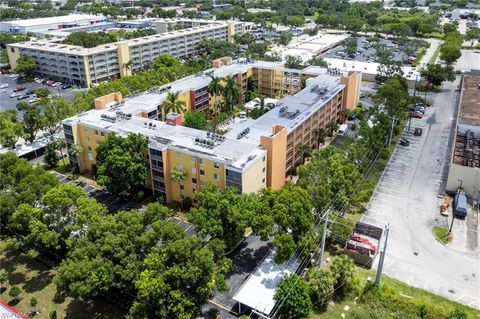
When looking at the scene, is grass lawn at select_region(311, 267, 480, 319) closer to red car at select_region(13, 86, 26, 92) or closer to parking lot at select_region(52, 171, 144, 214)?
parking lot at select_region(52, 171, 144, 214)

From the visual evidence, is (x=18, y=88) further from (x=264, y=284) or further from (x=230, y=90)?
(x=264, y=284)

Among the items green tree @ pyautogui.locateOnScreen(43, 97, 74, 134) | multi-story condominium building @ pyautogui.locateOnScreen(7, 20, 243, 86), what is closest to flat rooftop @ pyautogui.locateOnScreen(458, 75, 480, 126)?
green tree @ pyautogui.locateOnScreen(43, 97, 74, 134)

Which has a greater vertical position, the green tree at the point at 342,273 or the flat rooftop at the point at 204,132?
the flat rooftop at the point at 204,132

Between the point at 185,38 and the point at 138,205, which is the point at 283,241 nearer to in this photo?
the point at 138,205

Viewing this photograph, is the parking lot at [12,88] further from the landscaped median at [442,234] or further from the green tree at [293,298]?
the landscaped median at [442,234]

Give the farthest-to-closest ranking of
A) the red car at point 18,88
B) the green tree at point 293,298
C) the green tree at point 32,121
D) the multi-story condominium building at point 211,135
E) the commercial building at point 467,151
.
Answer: the red car at point 18,88 → the green tree at point 32,121 → the commercial building at point 467,151 → the multi-story condominium building at point 211,135 → the green tree at point 293,298

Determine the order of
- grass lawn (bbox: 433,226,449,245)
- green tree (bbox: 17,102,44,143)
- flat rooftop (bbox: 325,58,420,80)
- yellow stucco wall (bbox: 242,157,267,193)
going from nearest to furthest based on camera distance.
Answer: grass lawn (bbox: 433,226,449,245)
yellow stucco wall (bbox: 242,157,267,193)
green tree (bbox: 17,102,44,143)
flat rooftop (bbox: 325,58,420,80)

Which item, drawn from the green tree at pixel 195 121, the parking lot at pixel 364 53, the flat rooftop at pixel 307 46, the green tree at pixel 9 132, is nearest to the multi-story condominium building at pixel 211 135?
the green tree at pixel 195 121
